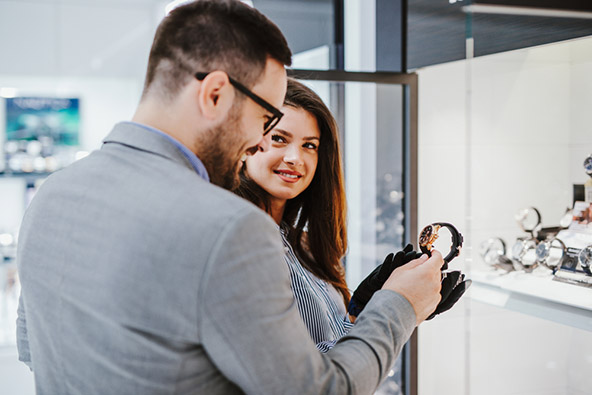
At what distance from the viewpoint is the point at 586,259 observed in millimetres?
1771

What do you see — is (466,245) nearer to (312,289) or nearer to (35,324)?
(312,289)

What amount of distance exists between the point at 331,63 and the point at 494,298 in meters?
1.33

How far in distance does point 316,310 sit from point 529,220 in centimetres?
103

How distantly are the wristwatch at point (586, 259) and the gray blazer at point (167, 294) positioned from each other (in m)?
1.18

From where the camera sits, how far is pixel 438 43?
2.21 m

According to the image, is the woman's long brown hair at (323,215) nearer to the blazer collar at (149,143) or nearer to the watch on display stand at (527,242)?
the watch on display stand at (527,242)

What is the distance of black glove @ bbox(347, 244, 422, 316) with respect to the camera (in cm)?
120

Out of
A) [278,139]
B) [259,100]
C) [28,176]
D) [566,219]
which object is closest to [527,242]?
[566,219]

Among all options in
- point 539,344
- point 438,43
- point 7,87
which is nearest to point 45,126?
point 7,87

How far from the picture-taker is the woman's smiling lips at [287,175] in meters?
1.62

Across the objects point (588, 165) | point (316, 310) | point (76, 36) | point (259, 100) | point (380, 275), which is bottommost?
point (316, 310)

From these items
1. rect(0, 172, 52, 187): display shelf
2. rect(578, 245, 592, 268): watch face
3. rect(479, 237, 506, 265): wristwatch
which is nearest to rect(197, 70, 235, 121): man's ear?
rect(578, 245, 592, 268): watch face

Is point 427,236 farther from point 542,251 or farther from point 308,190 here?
point 542,251

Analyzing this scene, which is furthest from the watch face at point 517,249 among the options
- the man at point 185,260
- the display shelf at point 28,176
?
the display shelf at point 28,176
